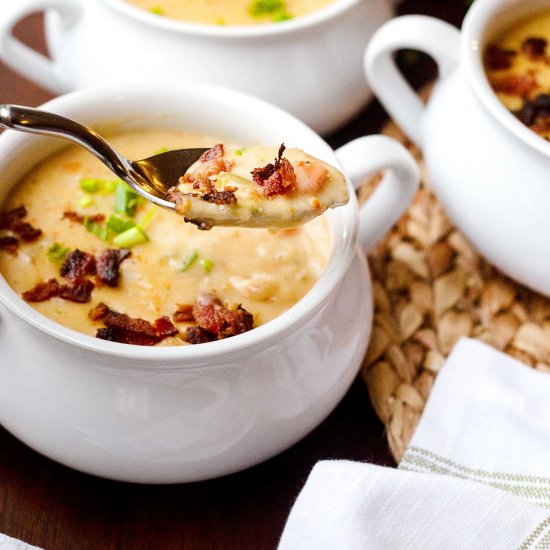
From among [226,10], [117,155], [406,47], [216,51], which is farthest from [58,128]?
[226,10]

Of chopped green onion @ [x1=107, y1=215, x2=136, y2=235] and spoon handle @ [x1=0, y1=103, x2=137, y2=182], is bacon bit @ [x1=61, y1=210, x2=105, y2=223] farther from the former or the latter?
spoon handle @ [x1=0, y1=103, x2=137, y2=182]

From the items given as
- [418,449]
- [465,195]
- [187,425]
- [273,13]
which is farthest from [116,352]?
[273,13]

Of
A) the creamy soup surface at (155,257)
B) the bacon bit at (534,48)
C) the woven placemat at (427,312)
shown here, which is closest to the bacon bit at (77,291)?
the creamy soup surface at (155,257)

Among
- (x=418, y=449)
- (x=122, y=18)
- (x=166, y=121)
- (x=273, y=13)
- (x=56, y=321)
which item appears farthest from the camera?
(x=273, y=13)

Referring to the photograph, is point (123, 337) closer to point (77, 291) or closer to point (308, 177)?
point (77, 291)

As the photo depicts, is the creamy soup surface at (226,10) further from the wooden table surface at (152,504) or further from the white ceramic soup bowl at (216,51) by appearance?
the wooden table surface at (152,504)

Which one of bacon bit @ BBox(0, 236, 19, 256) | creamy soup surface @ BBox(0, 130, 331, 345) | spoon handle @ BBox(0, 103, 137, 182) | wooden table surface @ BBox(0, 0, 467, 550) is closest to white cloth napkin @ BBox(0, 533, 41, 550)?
wooden table surface @ BBox(0, 0, 467, 550)

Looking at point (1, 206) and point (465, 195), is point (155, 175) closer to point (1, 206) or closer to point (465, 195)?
point (1, 206)
